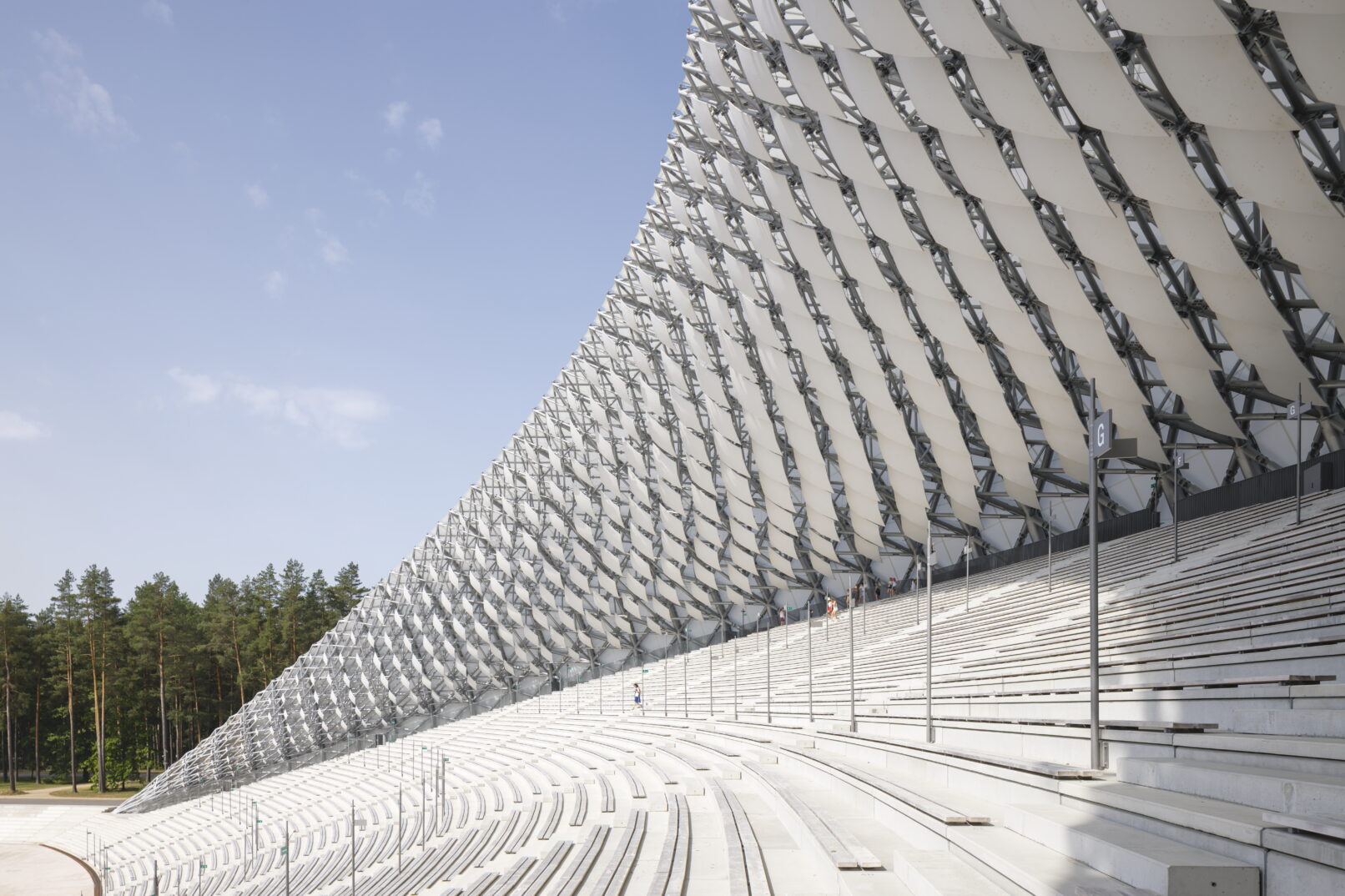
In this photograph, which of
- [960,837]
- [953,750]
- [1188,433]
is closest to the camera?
[960,837]

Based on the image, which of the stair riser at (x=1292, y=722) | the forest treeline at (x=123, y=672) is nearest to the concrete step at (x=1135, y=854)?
the stair riser at (x=1292, y=722)

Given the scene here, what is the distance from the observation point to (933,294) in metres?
29.4

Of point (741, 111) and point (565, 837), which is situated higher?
point (741, 111)

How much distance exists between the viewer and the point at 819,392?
37.6m

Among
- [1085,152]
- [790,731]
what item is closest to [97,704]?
[790,731]

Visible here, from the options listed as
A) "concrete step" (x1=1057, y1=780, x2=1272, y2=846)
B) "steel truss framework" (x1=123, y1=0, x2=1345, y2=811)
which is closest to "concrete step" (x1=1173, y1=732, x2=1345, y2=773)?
"concrete step" (x1=1057, y1=780, x2=1272, y2=846)

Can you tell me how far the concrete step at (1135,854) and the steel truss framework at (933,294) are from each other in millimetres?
14066

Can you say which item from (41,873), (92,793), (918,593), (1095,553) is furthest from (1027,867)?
(92,793)

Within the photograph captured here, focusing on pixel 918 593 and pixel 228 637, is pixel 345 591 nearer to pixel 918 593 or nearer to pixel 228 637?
pixel 228 637

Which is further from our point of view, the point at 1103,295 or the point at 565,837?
the point at 1103,295

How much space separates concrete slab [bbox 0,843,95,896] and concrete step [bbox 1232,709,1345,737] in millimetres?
46181

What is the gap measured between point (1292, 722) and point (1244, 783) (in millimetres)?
1390

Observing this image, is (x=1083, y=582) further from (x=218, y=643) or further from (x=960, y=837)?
(x=218, y=643)

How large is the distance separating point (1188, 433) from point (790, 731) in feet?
61.8
